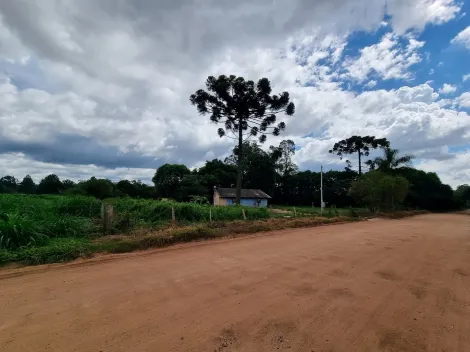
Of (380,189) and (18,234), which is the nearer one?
Result: (18,234)

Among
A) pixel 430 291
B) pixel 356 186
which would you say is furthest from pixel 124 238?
pixel 356 186

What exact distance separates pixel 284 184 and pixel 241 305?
5398 centimetres

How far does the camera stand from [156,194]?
48.0m

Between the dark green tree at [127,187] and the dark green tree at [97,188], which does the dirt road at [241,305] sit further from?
the dark green tree at [127,187]

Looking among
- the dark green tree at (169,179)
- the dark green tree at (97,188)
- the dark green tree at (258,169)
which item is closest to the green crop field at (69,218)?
the dark green tree at (97,188)

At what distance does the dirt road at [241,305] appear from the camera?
9.56ft

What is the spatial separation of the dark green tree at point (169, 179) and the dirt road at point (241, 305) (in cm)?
4046

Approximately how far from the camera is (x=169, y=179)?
46500mm

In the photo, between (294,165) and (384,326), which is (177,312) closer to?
(384,326)

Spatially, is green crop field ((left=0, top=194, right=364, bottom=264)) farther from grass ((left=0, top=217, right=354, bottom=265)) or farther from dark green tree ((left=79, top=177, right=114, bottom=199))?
dark green tree ((left=79, top=177, right=114, bottom=199))

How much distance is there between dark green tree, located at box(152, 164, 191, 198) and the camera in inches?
1815

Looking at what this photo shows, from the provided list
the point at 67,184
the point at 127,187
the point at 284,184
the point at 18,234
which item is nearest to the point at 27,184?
the point at 67,184

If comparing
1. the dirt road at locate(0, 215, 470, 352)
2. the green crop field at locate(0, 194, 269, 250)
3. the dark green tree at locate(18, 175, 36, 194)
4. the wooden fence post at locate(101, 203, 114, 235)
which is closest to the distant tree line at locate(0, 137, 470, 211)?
the dark green tree at locate(18, 175, 36, 194)

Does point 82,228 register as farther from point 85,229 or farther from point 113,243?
point 113,243
